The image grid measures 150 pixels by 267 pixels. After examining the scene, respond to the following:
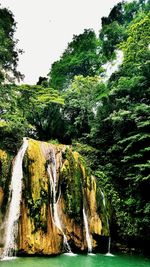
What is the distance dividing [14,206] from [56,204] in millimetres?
1628

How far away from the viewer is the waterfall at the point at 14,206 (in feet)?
31.3

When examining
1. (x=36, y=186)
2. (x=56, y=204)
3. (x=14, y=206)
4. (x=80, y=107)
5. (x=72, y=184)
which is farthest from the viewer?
(x=80, y=107)

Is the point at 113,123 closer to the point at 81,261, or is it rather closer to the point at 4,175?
the point at 4,175

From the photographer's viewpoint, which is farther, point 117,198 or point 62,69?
point 62,69

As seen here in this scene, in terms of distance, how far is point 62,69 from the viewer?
28.8m

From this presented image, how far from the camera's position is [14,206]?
10258mm

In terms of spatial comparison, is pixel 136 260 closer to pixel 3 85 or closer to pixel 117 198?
pixel 117 198

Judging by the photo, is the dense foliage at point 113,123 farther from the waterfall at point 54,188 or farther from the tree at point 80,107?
the waterfall at point 54,188

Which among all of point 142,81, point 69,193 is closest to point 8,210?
point 69,193

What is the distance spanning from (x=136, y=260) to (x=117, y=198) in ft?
10.4

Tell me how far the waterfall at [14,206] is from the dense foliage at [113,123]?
51.3 inches

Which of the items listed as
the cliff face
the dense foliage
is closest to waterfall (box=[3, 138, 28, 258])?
the cliff face

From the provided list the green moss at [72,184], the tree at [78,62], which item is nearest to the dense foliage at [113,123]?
the green moss at [72,184]

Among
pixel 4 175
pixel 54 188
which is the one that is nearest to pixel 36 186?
pixel 54 188
